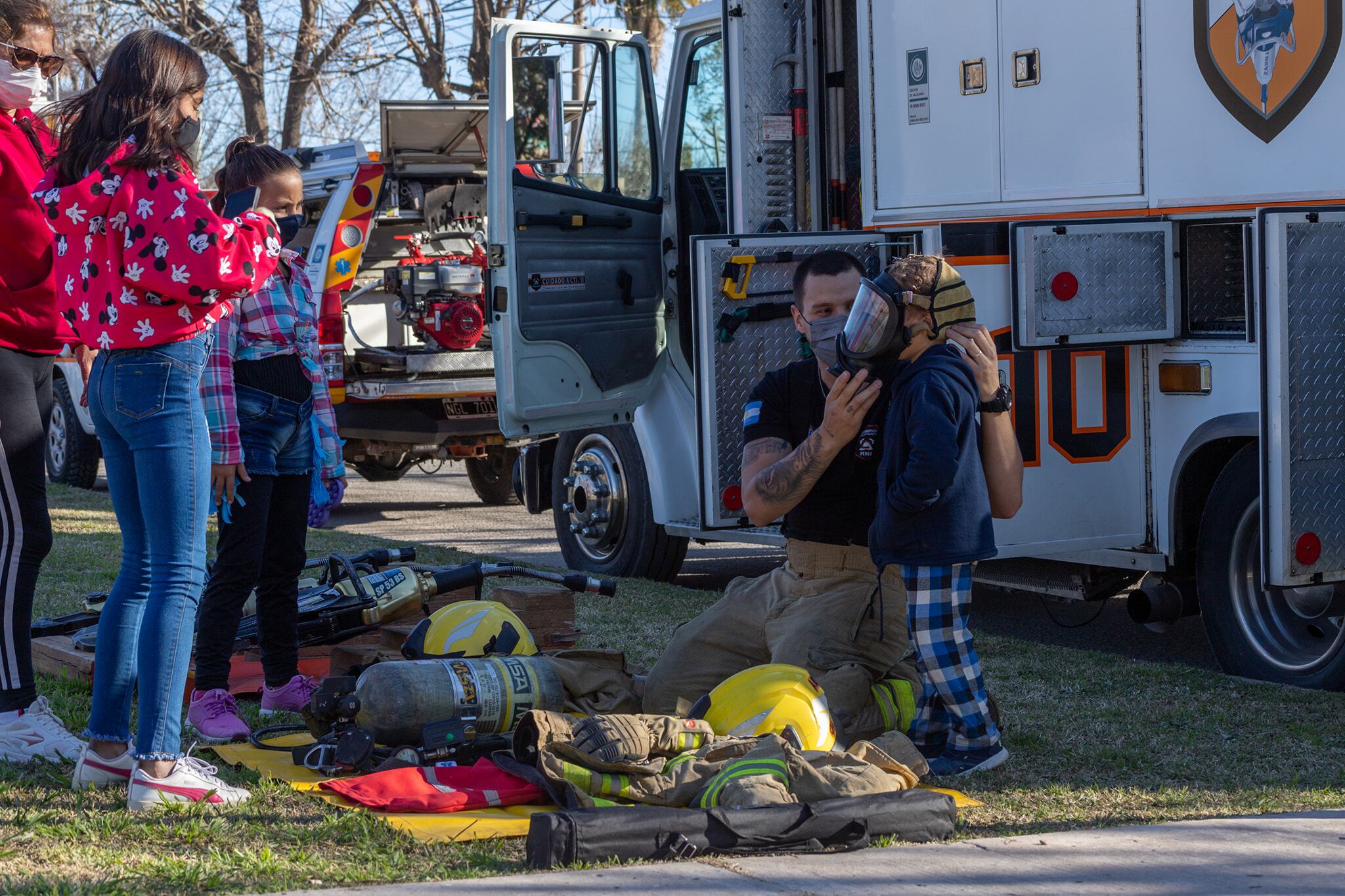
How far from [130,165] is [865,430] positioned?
7.28 ft

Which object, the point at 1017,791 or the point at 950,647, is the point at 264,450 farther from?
the point at 1017,791

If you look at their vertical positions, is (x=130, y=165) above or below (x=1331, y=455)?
above

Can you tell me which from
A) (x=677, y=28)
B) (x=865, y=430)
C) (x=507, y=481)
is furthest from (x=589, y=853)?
(x=507, y=481)

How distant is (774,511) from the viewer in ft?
15.8

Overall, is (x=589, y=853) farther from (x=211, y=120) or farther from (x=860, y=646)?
(x=211, y=120)

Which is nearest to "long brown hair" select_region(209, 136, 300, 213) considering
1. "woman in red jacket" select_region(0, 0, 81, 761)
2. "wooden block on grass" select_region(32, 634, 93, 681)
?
"woman in red jacket" select_region(0, 0, 81, 761)

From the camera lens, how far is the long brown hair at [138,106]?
377 cm

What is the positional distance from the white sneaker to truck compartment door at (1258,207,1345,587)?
3820 mm

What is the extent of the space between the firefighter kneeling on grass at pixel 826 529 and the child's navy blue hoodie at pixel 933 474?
0.32 ft

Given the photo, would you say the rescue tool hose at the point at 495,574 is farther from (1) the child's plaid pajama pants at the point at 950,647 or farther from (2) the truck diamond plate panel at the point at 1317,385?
(2) the truck diamond plate panel at the point at 1317,385

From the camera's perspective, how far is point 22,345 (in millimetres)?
4461

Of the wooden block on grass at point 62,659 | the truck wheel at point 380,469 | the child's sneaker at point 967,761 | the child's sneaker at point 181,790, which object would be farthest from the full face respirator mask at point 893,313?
the truck wheel at point 380,469

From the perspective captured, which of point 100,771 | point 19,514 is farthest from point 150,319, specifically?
point 100,771

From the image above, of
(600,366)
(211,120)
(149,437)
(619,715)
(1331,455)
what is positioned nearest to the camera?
(149,437)
